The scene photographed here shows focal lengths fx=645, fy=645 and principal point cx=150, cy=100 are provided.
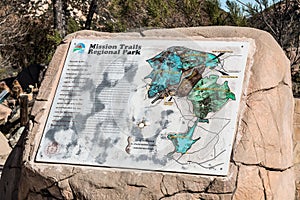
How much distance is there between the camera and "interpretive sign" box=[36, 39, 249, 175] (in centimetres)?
448

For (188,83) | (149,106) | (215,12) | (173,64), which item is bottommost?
A: (149,106)

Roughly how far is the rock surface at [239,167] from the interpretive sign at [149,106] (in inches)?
2.7

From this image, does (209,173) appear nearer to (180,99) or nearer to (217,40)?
(180,99)

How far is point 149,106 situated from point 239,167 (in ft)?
2.87

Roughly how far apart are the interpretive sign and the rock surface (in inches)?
2.7

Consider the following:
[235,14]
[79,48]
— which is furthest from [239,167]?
[235,14]

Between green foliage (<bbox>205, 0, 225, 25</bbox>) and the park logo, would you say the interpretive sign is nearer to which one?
the park logo

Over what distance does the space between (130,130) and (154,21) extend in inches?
221

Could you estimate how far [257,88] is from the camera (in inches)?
184

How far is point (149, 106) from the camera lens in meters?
4.79

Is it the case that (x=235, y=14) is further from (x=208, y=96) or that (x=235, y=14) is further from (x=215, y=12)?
(x=208, y=96)

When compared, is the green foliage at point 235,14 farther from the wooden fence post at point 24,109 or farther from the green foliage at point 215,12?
the wooden fence post at point 24,109

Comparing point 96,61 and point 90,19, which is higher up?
point 90,19

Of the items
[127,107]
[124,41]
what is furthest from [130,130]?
[124,41]
